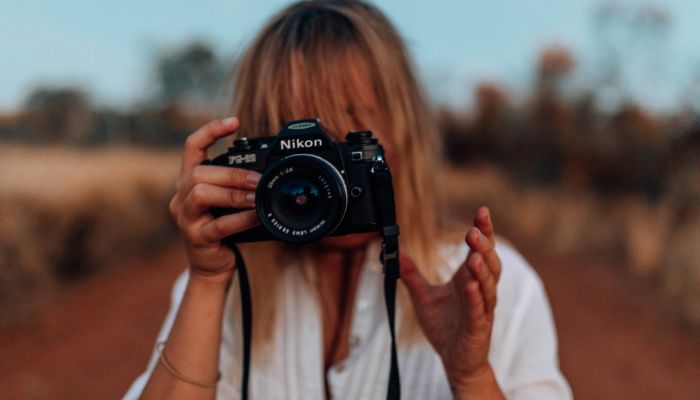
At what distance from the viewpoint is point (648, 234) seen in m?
6.69

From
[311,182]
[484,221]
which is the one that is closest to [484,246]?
[484,221]

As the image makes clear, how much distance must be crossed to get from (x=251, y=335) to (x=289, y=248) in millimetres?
285

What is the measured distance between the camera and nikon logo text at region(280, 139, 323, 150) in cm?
147

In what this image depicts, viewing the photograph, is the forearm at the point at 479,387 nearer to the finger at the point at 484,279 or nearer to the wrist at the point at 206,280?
the finger at the point at 484,279

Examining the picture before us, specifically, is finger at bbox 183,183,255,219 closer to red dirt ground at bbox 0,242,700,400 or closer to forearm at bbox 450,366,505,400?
forearm at bbox 450,366,505,400

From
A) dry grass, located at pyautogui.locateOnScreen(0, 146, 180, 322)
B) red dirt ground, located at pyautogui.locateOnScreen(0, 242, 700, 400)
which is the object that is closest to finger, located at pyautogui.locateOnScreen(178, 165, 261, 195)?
red dirt ground, located at pyautogui.locateOnScreen(0, 242, 700, 400)

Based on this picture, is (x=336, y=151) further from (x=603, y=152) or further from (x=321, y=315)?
(x=603, y=152)

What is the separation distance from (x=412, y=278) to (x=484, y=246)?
270 mm

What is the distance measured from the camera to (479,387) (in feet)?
4.62

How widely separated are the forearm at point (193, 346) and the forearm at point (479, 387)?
54 cm

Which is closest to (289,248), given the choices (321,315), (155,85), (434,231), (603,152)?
(321,315)

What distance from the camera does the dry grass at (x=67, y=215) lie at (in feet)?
17.7

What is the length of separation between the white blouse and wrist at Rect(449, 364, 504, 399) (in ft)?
0.56

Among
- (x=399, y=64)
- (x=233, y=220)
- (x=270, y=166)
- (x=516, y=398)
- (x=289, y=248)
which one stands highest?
(x=399, y=64)
